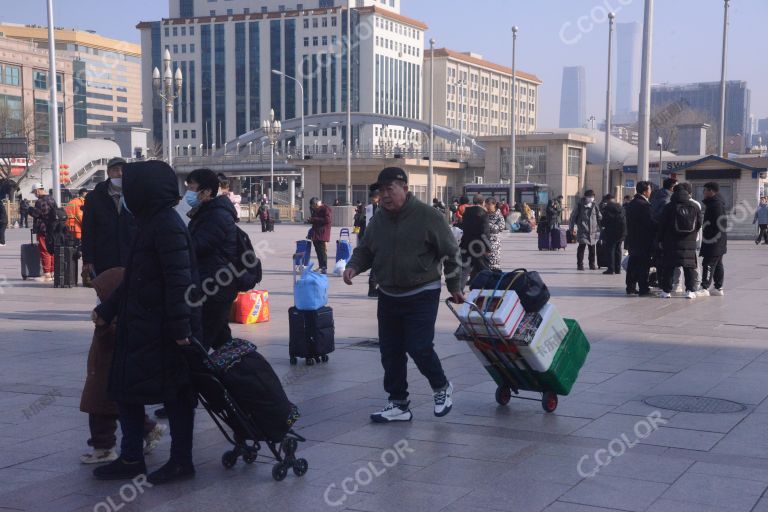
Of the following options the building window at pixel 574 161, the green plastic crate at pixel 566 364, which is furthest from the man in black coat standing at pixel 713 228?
the building window at pixel 574 161

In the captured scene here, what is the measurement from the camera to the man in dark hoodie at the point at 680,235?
13.1 m

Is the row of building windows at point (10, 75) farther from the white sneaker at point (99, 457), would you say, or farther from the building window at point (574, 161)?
the white sneaker at point (99, 457)

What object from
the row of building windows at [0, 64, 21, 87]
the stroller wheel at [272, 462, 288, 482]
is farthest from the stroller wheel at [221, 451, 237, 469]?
the row of building windows at [0, 64, 21, 87]

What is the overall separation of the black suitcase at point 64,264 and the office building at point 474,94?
120 metres

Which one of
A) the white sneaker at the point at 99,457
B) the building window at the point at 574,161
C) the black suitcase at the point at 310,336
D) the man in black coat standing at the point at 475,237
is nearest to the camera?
the white sneaker at the point at 99,457

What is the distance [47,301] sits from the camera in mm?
14094

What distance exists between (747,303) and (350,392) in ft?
28.0

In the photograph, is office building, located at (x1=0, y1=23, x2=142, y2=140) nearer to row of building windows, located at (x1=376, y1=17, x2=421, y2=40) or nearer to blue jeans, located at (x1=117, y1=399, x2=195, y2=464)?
row of building windows, located at (x1=376, y1=17, x2=421, y2=40)

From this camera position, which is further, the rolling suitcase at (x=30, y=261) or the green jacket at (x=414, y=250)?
the rolling suitcase at (x=30, y=261)

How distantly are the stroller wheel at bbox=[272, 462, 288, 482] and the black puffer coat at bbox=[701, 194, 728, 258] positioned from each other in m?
10.6

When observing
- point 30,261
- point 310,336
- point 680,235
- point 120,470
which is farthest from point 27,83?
point 120,470

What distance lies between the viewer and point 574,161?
64.0m

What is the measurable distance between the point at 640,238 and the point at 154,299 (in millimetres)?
10622

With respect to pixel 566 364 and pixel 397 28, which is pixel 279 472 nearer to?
pixel 566 364
